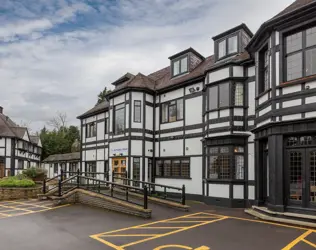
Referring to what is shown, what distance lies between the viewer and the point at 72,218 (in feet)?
36.2

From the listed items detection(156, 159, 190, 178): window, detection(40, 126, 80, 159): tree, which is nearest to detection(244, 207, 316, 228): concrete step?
detection(156, 159, 190, 178): window

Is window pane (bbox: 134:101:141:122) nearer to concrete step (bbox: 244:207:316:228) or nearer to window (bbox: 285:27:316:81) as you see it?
concrete step (bbox: 244:207:316:228)

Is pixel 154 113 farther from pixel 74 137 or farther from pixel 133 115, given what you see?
pixel 74 137

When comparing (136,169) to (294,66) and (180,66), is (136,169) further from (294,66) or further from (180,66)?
(294,66)

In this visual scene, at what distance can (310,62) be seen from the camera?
405 inches

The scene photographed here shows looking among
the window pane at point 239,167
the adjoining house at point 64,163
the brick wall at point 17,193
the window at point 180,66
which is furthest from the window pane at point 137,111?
the adjoining house at point 64,163

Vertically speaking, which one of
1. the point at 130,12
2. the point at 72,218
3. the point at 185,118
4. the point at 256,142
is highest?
the point at 130,12

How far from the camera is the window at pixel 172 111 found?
1825cm

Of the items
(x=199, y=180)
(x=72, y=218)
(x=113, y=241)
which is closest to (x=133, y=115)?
(x=199, y=180)

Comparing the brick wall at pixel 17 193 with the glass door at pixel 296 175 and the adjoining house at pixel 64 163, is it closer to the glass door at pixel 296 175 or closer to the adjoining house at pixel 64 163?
the adjoining house at pixel 64 163

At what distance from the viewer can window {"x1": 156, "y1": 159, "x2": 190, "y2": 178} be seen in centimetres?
1761

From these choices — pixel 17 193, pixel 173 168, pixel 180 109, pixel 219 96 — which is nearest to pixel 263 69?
pixel 219 96

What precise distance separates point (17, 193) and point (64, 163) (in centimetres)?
1928

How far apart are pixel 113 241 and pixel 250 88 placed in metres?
9.72
